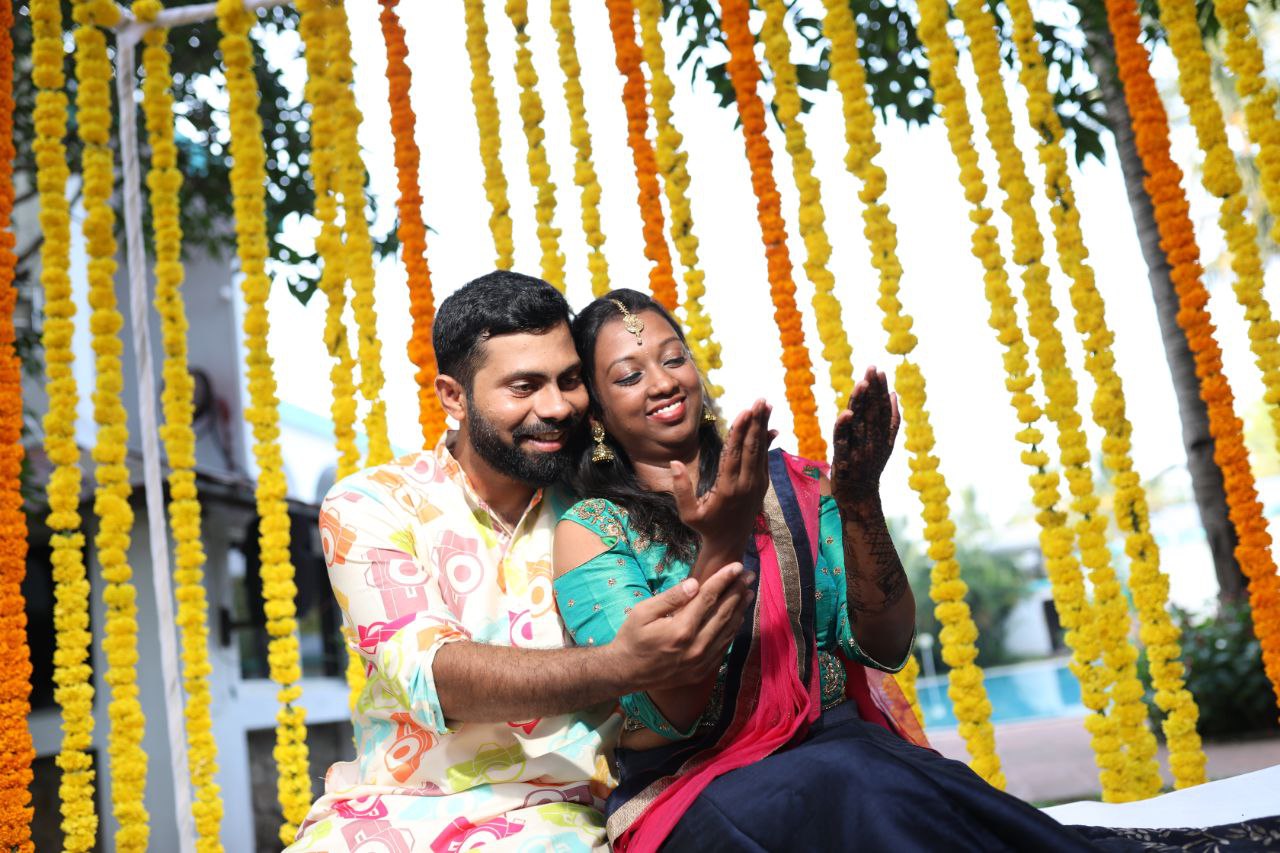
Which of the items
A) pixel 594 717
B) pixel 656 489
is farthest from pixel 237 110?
pixel 594 717

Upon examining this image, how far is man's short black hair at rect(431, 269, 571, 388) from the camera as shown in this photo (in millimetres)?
2369

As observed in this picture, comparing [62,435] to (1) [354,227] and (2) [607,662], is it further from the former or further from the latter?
(2) [607,662]

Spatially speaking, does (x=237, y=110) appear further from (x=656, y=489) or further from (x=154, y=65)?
(x=656, y=489)

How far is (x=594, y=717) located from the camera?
219 cm

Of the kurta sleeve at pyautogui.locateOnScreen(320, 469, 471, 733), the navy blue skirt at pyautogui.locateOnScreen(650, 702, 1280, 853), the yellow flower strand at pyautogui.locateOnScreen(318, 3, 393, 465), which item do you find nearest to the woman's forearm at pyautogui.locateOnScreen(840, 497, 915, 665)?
the navy blue skirt at pyautogui.locateOnScreen(650, 702, 1280, 853)

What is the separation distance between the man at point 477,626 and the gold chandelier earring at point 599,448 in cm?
4

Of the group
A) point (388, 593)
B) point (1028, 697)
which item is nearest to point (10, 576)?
point (388, 593)

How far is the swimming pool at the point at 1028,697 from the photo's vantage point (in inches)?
855

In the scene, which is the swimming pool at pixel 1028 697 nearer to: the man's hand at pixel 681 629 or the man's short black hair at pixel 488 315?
the man's short black hair at pixel 488 315

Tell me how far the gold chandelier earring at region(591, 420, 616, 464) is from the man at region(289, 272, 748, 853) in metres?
0.04

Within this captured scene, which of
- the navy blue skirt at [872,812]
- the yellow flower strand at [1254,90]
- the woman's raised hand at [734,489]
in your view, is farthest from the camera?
the yellow flower strand at [1254,90]

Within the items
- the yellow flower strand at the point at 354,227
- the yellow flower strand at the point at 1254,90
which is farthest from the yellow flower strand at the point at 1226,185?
the yellow flower strand at the point at 354,227

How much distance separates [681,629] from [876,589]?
58 centimetres

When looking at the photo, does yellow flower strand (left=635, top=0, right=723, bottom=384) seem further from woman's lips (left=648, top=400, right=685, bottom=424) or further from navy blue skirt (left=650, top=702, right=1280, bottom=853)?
navy blue skirt (left=650, top=702, right=1280, bottom=853)
